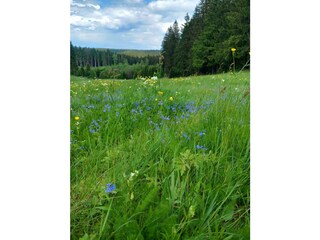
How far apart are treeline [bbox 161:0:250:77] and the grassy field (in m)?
0.07

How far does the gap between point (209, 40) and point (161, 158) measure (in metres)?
0.65

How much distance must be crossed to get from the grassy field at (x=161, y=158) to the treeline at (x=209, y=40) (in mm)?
68

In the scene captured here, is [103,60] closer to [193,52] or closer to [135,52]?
[135,52]

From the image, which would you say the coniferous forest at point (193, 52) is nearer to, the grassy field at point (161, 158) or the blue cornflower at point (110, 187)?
the grassy field at point (161, 158)

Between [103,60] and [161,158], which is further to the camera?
[103,60]

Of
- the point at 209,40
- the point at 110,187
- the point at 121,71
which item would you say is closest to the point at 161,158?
the point at 110,187

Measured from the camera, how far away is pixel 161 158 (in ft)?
4.66

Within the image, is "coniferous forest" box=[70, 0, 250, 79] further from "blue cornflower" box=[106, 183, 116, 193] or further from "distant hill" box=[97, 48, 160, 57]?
"blue cornflower" box=[106, 183, 116, 193]

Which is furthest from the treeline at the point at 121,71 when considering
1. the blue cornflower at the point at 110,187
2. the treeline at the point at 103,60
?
the blue cornflower at the point at 110,187

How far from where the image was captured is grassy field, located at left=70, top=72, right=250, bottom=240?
1.26 m

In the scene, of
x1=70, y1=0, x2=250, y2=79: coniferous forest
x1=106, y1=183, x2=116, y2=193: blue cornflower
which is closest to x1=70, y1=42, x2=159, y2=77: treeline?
x1=70, y1=0, x2=250, y2=79: coniferous forest

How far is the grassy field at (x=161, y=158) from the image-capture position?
1.26 metres

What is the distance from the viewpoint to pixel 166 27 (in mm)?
1561
